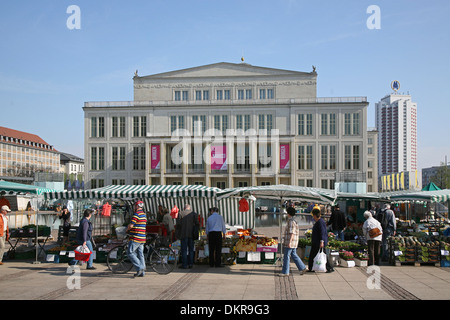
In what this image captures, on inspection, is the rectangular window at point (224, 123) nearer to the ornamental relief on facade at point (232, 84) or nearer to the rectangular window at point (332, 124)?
the ornamental relief on facade at point (232, 84)

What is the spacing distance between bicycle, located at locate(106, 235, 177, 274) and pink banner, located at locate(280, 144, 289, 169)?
166 ft

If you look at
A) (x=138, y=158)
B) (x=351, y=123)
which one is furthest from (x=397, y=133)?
(x=138, y=158)

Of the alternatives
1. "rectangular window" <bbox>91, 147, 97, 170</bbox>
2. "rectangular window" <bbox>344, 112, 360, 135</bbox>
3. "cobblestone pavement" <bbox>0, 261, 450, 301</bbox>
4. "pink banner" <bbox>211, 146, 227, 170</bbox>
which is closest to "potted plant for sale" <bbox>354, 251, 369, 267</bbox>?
"cobblestone pavement" <bbox>0, 261, 450, 301</bbox>

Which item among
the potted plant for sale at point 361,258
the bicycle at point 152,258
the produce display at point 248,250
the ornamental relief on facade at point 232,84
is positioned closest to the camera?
the bicycle at point 152,258

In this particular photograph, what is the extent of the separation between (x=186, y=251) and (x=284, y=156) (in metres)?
51.3

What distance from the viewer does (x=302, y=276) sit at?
449 inches

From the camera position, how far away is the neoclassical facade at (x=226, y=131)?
209 feet

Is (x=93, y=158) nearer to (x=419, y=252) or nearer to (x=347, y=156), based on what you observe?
(x=347, y=156)

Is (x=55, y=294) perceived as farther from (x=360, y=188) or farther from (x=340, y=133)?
(x=340, y=133)

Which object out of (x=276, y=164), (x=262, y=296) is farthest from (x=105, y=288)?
(x=276, y=164)

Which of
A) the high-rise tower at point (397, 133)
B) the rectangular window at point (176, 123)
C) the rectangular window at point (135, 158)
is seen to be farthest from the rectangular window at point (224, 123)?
the high-rise tower at point (397, 133)

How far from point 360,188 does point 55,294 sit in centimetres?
4439

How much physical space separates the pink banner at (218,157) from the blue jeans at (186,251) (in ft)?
168

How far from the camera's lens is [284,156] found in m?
63.1
